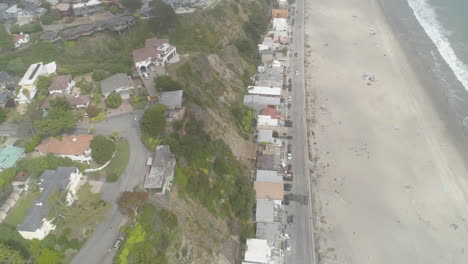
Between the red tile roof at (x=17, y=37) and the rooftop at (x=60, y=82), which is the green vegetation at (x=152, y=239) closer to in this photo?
the rooftop at (x=60, y=82)

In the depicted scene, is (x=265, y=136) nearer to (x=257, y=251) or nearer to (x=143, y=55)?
(x=257, y=251)

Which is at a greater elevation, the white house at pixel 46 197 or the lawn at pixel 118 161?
the white house at pixel 46 197

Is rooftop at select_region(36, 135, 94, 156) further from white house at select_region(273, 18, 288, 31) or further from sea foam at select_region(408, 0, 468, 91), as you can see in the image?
sea foam at select_region(408, 0, 468, 91)

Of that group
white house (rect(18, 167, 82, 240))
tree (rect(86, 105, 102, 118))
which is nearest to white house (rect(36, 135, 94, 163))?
white house (rect(18, 167, 82, 240))

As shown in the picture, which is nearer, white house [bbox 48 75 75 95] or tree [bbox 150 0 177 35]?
white house [bbox 48 75 75 95]

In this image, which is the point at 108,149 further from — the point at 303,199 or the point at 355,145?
the point at 355,145

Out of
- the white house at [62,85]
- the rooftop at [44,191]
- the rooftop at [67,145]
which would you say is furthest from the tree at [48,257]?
the white house at [62,85]

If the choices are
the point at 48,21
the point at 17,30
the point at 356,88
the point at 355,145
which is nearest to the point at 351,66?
the point at 356,88

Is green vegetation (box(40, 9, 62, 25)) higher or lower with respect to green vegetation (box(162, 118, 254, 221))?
higher
